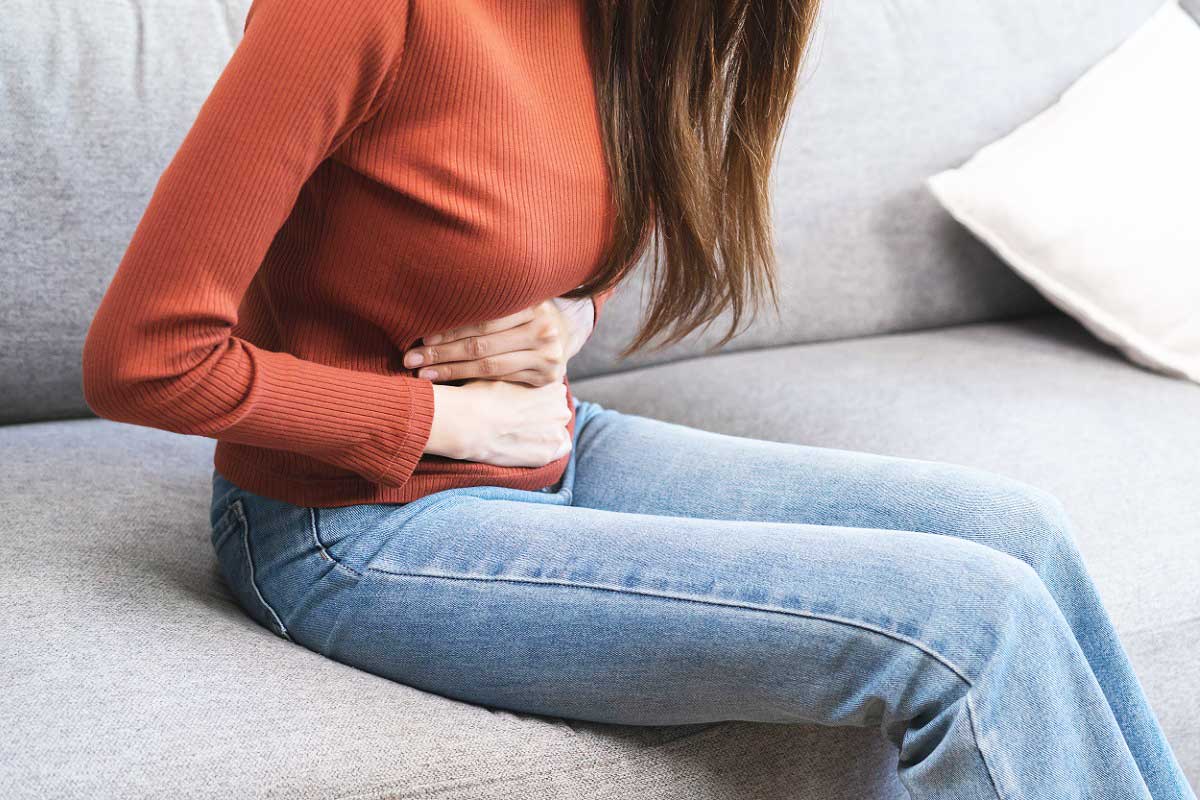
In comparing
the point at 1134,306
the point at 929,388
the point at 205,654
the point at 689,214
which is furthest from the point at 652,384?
the point at 205,654

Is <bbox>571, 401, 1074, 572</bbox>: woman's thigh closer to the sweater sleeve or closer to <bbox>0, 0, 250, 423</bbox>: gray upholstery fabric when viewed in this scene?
the sweater sleeve

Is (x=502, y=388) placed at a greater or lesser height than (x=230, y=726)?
greater

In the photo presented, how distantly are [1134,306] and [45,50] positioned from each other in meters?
1.44

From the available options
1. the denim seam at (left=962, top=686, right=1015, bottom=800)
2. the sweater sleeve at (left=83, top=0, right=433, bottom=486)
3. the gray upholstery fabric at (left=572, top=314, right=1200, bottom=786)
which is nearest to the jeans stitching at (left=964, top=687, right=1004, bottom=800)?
the denim seam at (left=962, top=686, right=1015, bottom=800)

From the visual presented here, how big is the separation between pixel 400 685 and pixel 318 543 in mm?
129

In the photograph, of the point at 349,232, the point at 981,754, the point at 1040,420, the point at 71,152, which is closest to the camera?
the point at 981,754

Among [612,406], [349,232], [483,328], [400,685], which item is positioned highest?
[349,232]

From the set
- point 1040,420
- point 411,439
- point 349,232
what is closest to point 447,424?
point 411,439

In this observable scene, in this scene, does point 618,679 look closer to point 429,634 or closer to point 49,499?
point 429,634

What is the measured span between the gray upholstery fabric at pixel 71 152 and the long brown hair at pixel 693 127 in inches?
22.8

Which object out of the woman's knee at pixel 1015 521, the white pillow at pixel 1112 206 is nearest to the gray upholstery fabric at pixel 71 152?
the woman's knee at pixel 1015 521

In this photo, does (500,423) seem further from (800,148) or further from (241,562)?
(800,148)

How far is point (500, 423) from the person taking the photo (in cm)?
94

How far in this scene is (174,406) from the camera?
0.77 meters
